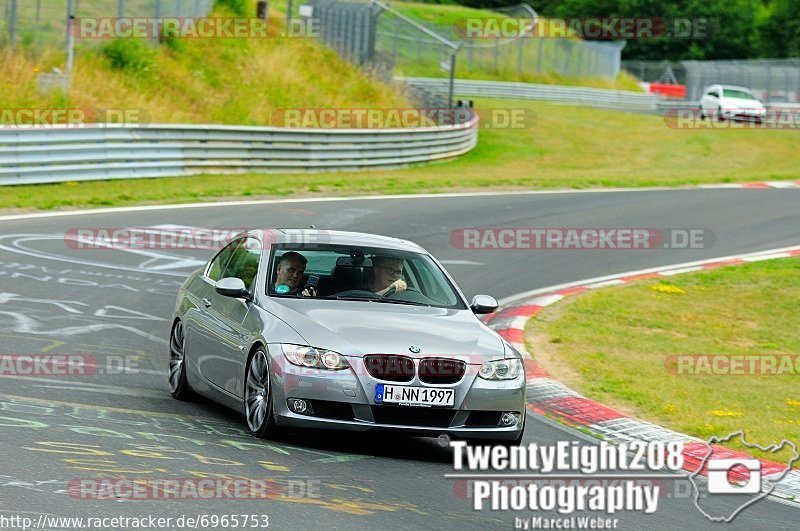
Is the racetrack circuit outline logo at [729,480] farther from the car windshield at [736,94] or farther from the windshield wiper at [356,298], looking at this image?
the car windshield at [736,94]

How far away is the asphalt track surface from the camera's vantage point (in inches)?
268

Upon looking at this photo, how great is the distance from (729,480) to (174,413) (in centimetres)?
366

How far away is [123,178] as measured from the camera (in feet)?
78.6

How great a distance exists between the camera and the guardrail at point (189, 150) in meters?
22.3

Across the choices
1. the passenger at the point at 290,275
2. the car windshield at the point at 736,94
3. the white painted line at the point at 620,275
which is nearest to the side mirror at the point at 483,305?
the passenger at the point at 290,275

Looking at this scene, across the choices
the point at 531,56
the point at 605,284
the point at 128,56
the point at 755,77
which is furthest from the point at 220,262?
the point at 755,77

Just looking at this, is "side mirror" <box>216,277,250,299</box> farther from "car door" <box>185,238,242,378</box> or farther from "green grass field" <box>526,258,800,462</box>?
"green grass field" <box>526,258,800,462</box>

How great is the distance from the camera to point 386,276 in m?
9.42

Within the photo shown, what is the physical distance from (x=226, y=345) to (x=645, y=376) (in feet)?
14.2

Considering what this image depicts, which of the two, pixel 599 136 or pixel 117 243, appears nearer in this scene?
pixel 117 243

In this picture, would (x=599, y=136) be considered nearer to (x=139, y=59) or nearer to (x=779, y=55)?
(x=139, y=59)

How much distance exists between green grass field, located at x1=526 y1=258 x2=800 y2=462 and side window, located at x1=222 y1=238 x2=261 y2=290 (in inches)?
121

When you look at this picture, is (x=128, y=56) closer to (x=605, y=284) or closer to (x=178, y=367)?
(x=605, y=284)

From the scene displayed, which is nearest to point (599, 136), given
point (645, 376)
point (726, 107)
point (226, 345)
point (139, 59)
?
point (726, 107)
